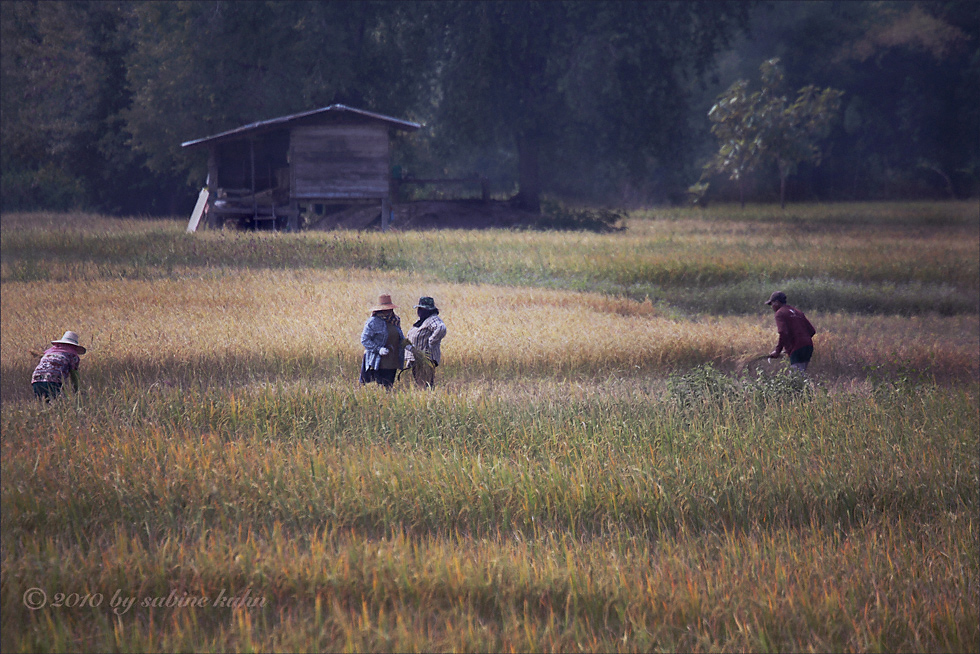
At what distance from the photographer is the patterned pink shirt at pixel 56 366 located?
7.96 metres

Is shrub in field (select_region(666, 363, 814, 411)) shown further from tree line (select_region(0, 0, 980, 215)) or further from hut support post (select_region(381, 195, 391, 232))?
tree line (select_region(0, 0, 980, 215))

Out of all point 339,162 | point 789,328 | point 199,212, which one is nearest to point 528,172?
point 339,162

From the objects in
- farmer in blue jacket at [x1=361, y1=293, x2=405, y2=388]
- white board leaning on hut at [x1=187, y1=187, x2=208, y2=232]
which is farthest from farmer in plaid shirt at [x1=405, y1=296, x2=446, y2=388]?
white board leaning on hut at [x1=187, y1=187, x2=208, y2=232]

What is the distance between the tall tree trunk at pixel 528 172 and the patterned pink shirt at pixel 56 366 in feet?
102

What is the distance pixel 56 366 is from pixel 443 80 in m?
32.3

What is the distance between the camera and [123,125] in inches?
1528

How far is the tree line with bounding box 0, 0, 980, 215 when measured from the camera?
34.3m

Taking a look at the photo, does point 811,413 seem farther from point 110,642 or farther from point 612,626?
point 110,642

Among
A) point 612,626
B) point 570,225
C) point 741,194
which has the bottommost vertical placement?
point 612,626

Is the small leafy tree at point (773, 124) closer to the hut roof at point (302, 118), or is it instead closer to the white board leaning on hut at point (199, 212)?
the hut roof at point (302, 118)

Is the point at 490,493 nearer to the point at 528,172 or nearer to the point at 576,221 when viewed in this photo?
→ the point at 576,221

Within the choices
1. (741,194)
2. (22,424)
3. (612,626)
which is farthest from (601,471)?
(741,194)

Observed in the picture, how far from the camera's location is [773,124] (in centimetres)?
4344

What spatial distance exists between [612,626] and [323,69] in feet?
112
